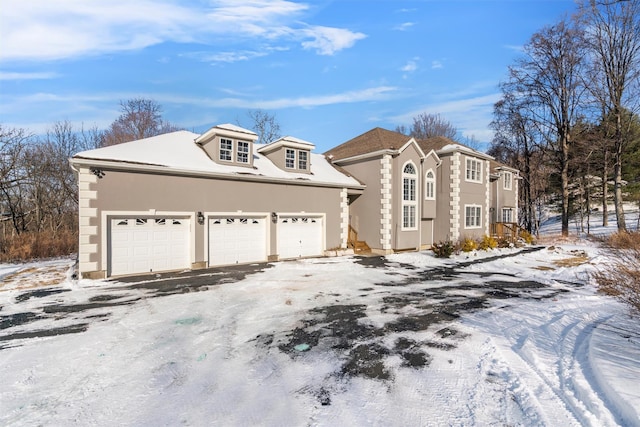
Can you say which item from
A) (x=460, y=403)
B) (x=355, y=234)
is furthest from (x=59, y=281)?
(x=355, y=234)

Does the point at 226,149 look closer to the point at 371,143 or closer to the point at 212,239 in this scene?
the point at 212,239

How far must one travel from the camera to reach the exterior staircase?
1653 cm

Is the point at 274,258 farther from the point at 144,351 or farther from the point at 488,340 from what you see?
the point at 488,340

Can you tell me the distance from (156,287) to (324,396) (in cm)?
735

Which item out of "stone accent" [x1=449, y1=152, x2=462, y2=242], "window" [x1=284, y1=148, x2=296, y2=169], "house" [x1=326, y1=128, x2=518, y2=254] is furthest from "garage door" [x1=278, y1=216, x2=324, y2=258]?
"stone accent" [x1=449, y1=152, x2=462, y2=242]

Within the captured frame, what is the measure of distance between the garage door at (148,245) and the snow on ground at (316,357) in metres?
1.90

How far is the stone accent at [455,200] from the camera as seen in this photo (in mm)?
18094

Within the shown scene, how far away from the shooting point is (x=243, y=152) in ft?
45.9

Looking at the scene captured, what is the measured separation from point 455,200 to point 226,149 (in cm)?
1342

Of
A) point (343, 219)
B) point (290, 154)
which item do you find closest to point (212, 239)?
point (290, 154)

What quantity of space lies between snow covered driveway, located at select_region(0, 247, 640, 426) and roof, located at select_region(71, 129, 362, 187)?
4.41 metres

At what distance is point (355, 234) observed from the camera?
1725 centimetres

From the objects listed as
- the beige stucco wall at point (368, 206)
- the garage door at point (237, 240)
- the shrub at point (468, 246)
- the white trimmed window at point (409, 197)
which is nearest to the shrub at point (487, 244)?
the shrub at point (468, 246)

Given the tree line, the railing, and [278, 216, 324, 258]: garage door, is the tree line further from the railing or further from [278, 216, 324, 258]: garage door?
[278, 216, 324, 258]: garage door
